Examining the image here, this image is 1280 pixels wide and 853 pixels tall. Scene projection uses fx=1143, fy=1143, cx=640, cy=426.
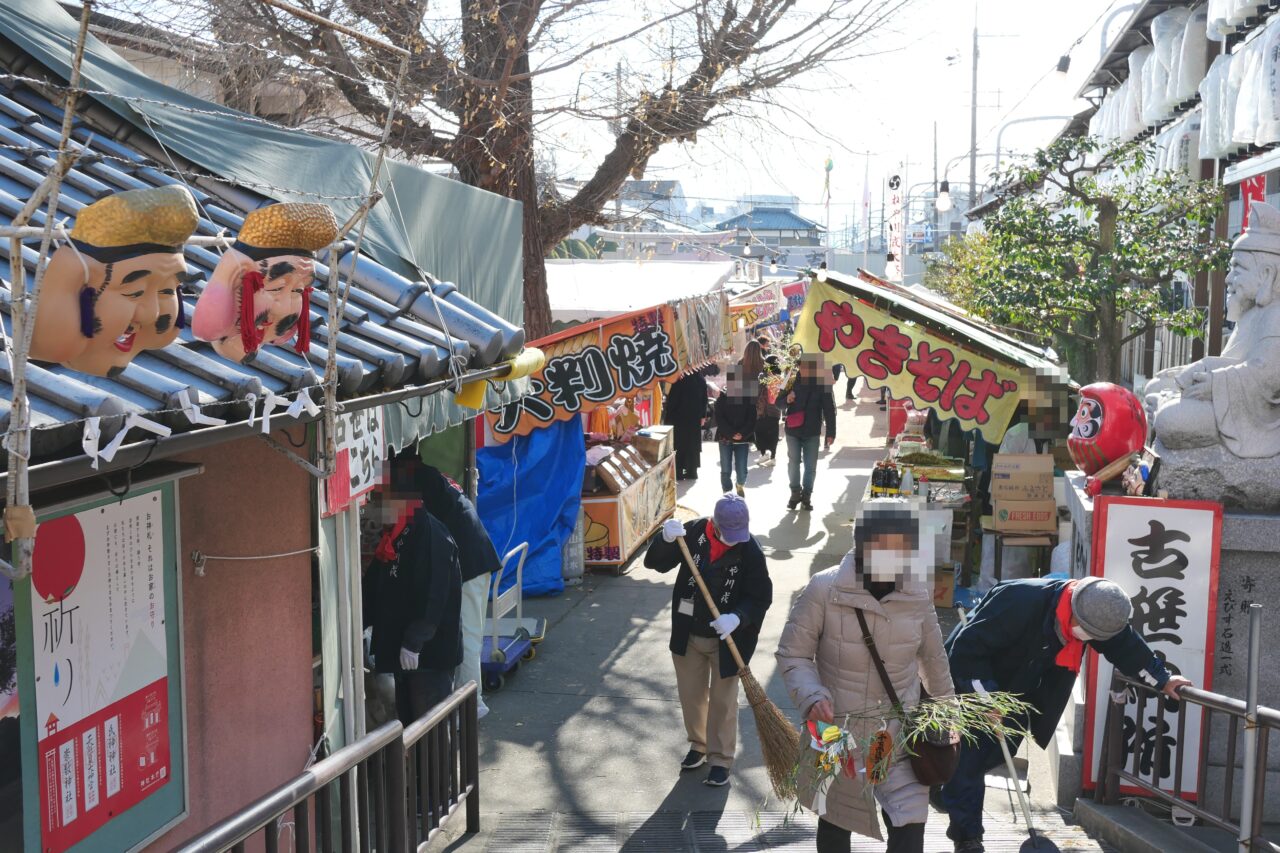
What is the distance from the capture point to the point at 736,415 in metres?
15.1

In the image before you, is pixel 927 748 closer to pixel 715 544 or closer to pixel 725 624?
pixel 725 624

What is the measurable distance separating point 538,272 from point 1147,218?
740 cm

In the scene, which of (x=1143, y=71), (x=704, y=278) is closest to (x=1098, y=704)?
(x=704, y=278)

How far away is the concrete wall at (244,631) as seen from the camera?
5.05m

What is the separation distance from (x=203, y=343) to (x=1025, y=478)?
337 inches

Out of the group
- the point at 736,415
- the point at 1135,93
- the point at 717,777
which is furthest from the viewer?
the point at 1135,93

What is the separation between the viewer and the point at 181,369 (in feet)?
11.6

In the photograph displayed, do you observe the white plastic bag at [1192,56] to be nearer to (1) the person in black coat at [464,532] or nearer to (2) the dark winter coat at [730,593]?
(2) the dark winter coat at [730,593]

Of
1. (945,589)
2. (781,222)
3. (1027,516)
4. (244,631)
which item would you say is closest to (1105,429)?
(1027,516)

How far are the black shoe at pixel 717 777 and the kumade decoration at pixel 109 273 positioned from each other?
5065mm

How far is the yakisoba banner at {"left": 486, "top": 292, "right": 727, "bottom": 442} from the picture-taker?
1102 centimetres

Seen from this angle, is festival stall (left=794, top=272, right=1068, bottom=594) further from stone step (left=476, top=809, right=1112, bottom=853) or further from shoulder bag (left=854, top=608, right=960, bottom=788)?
shoulder bag (left=854, top=608, right=960, bottom=788)

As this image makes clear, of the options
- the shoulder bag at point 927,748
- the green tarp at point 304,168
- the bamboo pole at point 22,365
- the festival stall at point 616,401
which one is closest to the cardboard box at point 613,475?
the festival stall at point 616,401

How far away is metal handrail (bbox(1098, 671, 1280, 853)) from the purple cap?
2.21 metres
